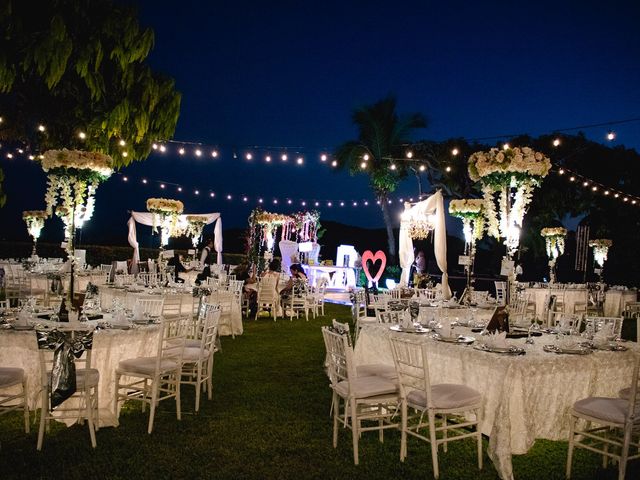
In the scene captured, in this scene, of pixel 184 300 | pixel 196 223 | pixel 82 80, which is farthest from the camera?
pixel 196 223

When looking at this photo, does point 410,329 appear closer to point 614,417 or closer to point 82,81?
point 614,417

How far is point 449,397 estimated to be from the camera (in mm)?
3996

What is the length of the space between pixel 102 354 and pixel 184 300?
3.70m

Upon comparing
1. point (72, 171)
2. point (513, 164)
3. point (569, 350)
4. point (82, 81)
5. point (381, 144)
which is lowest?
point (569, 350)

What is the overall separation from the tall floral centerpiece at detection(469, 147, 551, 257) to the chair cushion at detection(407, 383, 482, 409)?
2196mm

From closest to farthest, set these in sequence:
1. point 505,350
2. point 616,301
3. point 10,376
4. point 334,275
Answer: point 10,376
point 505,350
point 616,301
point 334,275

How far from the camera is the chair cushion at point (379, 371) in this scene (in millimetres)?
4789

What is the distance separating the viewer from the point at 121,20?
4680 millimetres

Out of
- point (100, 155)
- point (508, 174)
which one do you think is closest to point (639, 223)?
point (508, 174)

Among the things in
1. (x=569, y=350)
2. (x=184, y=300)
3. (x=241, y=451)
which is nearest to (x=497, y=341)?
(x=569, y=350)

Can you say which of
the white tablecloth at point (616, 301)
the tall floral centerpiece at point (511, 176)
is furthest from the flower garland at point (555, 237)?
the tall floral centerpiece at point (511, 176)

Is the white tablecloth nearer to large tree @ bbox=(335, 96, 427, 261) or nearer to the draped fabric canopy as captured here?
large tree @ bbox=(335, 96, 427, 261)

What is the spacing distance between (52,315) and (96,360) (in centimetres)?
79

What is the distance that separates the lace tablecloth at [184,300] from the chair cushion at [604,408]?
17.1ft
